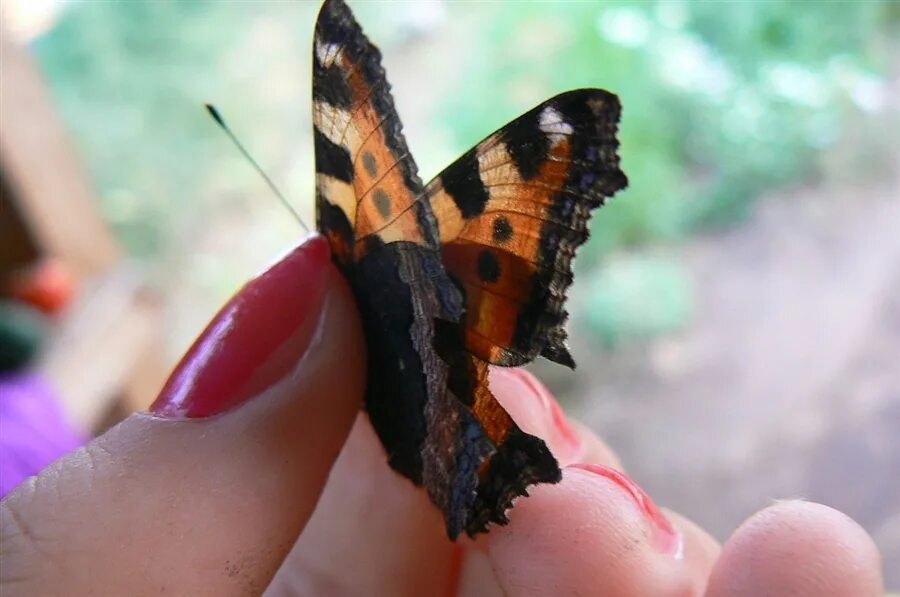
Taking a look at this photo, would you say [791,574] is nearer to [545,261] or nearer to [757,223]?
[545,261]

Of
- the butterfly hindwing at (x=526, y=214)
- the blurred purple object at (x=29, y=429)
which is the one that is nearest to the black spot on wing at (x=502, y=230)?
the butterfly hindwing at (x=526, y=214)

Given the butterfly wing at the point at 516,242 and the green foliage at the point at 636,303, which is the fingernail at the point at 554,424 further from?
the green foliage at the point at 636,303

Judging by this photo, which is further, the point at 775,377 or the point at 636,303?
the point at 636,303

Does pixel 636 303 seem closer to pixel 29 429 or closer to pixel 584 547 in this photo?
pixel 29 429

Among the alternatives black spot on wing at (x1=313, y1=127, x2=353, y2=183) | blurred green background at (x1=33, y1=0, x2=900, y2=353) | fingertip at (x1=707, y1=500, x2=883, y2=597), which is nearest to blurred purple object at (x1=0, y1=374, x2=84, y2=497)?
blurred green background at (x1=33, y1=0, x2=900, y2=353)

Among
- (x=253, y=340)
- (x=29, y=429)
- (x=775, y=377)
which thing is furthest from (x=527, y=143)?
(x=775, y=377)
